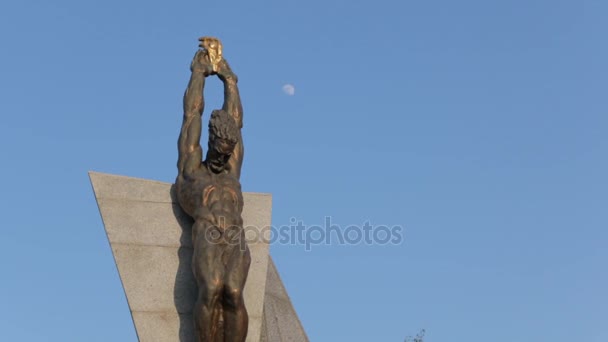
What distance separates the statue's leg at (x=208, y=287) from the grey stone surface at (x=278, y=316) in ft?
4.41

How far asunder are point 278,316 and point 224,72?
10.0ft

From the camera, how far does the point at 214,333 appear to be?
1037cm

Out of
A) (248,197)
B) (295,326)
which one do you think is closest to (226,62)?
(248,197)

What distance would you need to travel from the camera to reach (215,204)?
10859 mm

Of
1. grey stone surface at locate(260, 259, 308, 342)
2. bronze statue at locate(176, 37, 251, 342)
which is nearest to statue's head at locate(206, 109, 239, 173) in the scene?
bronze statue at locate(176, 37, 251, 342)

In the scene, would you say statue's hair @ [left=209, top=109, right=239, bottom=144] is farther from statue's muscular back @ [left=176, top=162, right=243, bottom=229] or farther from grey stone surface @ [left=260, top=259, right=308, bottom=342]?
grey stone surface @ [left=260, top=259, right=308, bottom=342]

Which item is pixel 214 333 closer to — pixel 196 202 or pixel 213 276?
pixel 213 276

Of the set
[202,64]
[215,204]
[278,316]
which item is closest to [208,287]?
[215,204]

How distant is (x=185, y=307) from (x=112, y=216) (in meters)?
1.35

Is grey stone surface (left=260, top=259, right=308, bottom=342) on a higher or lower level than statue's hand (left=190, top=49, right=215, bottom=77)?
lower

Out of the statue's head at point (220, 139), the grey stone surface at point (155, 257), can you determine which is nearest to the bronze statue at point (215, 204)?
the statue's head at point (220, 139)

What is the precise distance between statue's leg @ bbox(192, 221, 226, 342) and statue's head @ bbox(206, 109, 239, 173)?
96cm

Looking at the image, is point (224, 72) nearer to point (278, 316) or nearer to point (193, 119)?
point (193, 119)

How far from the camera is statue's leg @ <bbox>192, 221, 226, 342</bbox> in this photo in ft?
33.8
